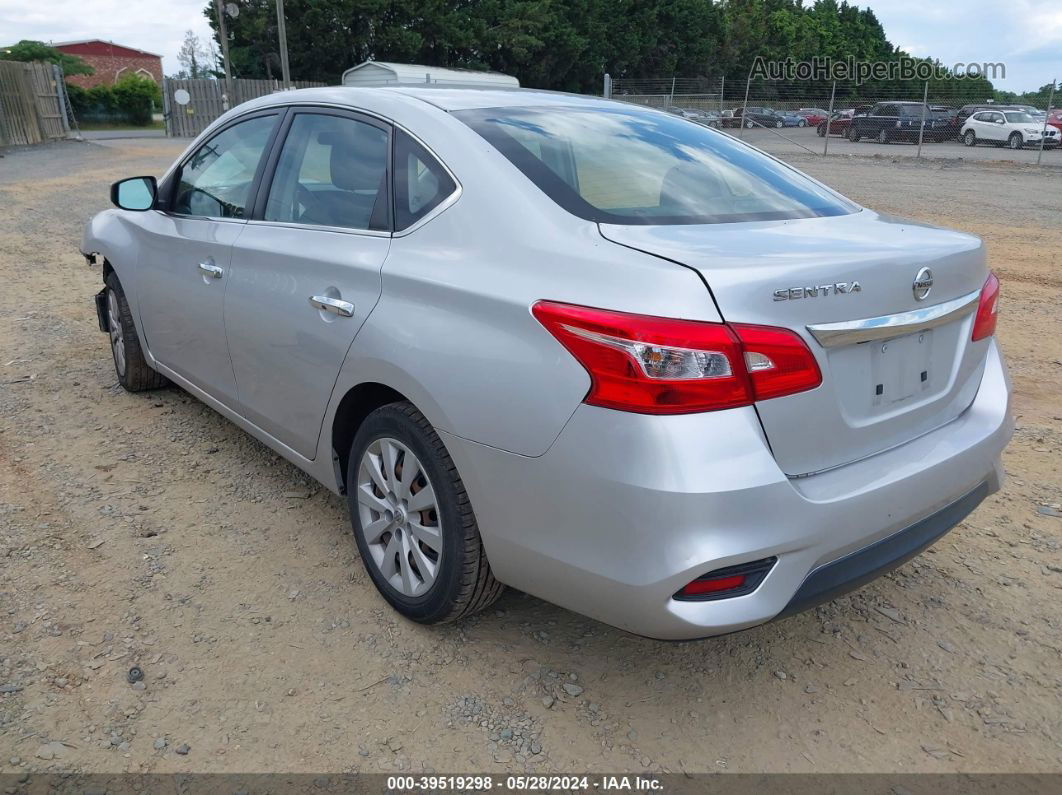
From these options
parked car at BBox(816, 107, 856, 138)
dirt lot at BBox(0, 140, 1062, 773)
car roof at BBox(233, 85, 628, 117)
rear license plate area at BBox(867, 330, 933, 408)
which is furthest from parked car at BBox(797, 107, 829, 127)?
rear license plate area at BBox(867, 330, 933, 408)

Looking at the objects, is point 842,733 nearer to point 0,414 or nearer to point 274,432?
point 274,432

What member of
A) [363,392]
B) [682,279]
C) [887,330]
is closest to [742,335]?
[682,279]

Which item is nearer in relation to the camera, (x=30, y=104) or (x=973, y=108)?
(x=30, y=104)

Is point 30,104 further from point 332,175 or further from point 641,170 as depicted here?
point 641,170

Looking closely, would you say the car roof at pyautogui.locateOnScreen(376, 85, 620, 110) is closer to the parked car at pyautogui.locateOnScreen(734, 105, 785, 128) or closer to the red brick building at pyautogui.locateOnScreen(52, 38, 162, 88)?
the parked car at pyautogui.locateOnScreen(734, 105, 785, 128)

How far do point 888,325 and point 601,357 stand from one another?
77 cm

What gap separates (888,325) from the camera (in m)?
2.13

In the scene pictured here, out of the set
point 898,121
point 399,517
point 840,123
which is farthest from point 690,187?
point 840,123

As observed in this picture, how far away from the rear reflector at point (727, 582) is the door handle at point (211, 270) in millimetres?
2309

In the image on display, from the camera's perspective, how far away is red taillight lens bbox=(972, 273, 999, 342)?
8.30ft

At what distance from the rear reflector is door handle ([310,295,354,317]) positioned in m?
1.33

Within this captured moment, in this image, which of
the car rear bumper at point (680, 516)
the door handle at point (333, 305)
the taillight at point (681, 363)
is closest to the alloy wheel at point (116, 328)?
the door handle at point (333, 305)

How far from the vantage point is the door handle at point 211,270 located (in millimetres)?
3355

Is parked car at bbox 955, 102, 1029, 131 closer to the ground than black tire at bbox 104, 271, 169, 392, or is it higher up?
higher up
